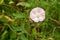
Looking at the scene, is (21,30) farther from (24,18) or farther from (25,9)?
(25,9)

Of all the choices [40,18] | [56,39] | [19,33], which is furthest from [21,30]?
[56,39]

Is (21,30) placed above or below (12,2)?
below

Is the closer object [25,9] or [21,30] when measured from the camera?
[21,30]
